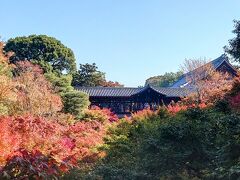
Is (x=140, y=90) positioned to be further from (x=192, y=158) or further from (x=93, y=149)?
(x=192, y=158)

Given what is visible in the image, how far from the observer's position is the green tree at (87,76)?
42344mm

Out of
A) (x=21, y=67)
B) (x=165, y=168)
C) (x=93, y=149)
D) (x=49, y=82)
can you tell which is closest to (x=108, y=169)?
(x=165, y=168)

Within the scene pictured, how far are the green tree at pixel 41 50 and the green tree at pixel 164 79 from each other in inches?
1148

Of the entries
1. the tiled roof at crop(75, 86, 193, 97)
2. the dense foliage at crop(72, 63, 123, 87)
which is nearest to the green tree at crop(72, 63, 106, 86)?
the dense foliage at crop(72, 63, 123, 87)

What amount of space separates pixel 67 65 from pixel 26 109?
21.3 metres

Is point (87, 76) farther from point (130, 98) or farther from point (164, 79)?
point (164, 79)

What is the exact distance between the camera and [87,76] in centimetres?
Result: 4338

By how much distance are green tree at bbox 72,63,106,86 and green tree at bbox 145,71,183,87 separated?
23.4 metres

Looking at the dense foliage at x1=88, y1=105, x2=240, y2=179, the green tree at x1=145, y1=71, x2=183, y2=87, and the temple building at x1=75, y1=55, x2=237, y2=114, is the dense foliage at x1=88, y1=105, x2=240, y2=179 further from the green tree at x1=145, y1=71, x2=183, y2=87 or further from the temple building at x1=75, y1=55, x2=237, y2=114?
the green tree at x1=145, y1=71, x2=183, y2=87

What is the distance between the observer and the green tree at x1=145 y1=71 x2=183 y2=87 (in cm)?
6500

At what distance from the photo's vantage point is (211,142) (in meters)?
7.48

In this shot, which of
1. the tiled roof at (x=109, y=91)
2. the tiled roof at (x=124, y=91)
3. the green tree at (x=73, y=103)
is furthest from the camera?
the tiled roof at (x=109, y=91)

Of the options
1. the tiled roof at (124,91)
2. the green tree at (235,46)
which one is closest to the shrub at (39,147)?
the green tree at (235,46)

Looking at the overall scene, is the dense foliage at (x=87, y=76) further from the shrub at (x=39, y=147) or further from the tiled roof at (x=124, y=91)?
the shrub at (x=39, y=147)
